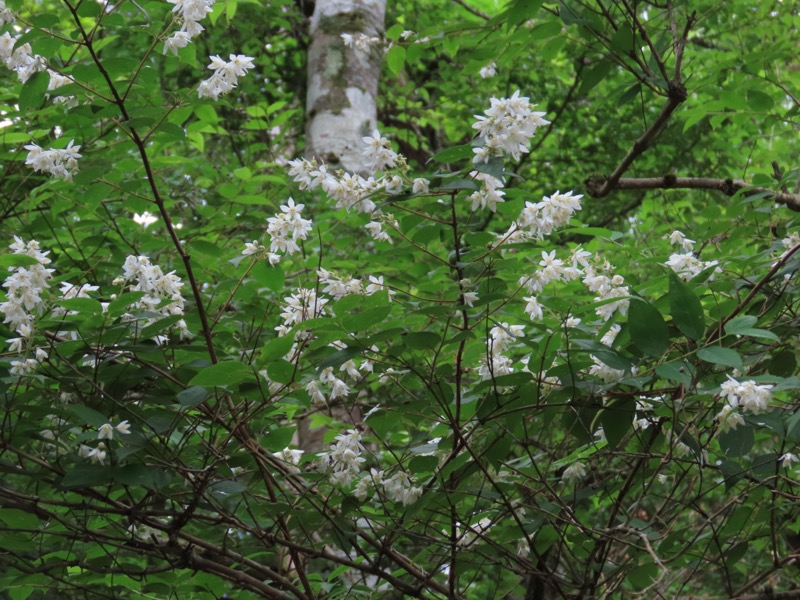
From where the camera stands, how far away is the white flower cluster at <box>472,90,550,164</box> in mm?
1574

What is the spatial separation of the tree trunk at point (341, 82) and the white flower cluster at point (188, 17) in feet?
7.76

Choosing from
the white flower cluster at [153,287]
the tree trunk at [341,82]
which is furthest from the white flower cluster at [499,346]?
the tree trunk at [341,82]

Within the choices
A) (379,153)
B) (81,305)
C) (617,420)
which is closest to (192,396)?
(81,305)

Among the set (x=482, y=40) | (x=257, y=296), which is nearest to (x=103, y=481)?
(x=257, y=296)

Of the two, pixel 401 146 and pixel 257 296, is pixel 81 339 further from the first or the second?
pixel 401 146

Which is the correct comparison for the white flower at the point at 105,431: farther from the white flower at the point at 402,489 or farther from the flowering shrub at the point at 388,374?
the white flower at the point at 402,489

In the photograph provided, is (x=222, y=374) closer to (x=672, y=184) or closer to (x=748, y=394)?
(x=748, y=394)

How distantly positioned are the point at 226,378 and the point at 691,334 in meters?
0.83

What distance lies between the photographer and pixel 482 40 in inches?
113

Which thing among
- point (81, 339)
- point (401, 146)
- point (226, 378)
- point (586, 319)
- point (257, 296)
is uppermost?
point (401, 146)

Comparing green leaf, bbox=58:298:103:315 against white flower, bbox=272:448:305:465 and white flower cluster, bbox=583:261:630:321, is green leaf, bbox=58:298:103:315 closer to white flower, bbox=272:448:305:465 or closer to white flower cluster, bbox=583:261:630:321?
white flower, bbox=272:448:305:465

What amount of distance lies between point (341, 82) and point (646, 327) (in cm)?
335

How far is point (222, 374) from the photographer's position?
4.99 feet

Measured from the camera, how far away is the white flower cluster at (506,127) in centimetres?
157
